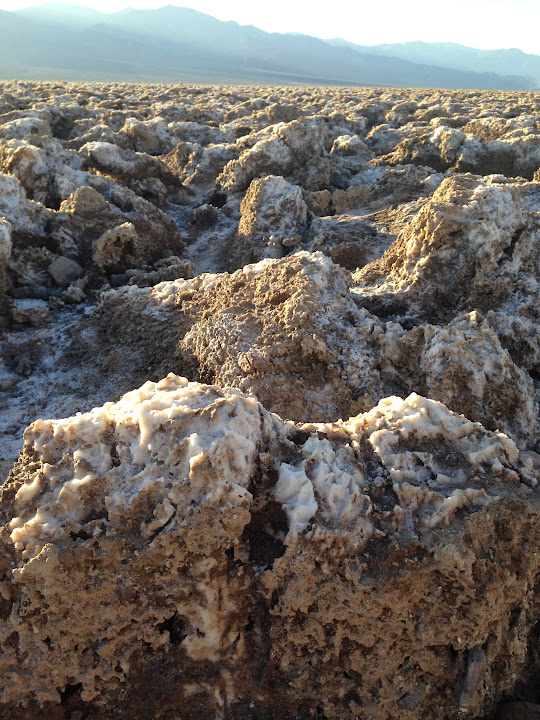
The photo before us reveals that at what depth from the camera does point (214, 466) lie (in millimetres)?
1738

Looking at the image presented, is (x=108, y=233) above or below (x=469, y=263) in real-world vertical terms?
below

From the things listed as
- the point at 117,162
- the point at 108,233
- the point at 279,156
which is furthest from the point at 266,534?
the point at 117,162

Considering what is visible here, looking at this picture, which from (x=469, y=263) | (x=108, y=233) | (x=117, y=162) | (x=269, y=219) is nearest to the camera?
(x=469, y=263)

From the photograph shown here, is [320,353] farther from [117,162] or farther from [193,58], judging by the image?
[193,58]

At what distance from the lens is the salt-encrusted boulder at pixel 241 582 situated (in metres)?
1.69

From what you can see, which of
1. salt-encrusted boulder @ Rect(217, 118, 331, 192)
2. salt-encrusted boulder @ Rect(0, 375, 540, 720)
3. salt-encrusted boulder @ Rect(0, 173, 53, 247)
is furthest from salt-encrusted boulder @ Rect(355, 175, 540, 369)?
salt-encrusted boulder @ Rect(217, 118, 331, 192)

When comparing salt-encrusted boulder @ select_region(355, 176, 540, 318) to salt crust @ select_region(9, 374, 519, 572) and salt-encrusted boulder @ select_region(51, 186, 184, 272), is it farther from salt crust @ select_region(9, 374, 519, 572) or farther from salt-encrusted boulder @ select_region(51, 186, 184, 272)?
salt-encrusted boulder @ select_region(51, 186, 184, 272)

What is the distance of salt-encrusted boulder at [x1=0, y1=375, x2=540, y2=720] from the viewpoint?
5.54 ft

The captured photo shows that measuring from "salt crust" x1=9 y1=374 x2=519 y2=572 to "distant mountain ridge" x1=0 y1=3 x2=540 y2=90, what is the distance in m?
56.7

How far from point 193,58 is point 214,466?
109812mm

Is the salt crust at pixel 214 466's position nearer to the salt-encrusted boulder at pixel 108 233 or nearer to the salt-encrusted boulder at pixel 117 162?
the salt-encrusted boulder at pixel 108 233

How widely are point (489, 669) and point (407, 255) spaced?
3306 millimetres

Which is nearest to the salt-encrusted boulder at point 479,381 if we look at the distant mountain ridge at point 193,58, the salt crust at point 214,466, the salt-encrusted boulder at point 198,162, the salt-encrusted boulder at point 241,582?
the salt crust at point 214,466

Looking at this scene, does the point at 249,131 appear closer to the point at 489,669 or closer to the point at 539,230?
the point at 539,230
